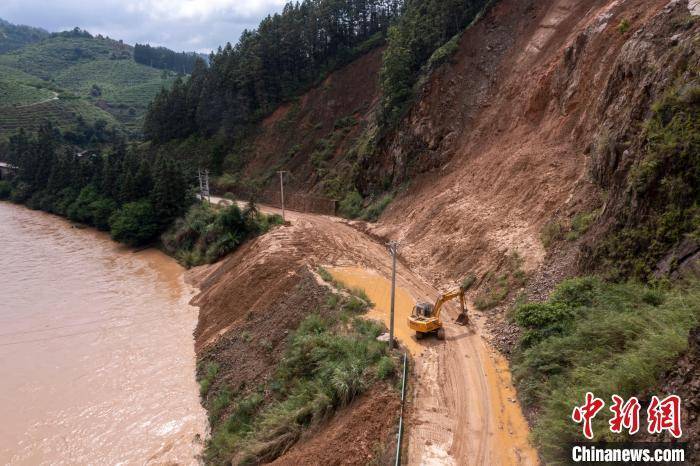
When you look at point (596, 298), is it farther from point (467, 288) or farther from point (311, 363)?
point (311, 363)

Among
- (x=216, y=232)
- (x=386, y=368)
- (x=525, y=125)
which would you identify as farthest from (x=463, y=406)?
(x=216, y=232)

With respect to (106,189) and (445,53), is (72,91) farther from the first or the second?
(445,53)

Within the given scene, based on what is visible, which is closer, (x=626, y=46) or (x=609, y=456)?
(x=609, y=456)

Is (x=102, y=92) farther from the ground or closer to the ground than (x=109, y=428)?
farther from the ground

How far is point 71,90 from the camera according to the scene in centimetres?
15562

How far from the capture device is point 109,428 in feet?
60.2

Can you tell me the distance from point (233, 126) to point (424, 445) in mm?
59900

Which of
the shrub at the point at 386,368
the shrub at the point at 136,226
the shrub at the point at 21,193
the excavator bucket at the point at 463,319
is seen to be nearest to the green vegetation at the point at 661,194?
the excavator bucket at the point at 463,319

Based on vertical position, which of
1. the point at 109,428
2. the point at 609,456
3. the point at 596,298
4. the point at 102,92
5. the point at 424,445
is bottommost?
the point at 109,428

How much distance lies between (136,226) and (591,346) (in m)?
42.6

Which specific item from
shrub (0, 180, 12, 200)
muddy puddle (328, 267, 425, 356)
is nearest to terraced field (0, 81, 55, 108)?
shrub (0, 180, 12, 200)

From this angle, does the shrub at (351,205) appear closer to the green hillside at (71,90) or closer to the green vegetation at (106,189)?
the green vegetation at (106,189)

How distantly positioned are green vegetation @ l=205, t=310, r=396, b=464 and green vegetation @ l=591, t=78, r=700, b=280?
8441 millimetres

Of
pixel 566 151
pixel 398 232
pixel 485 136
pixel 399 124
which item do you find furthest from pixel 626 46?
pixel 399 124
